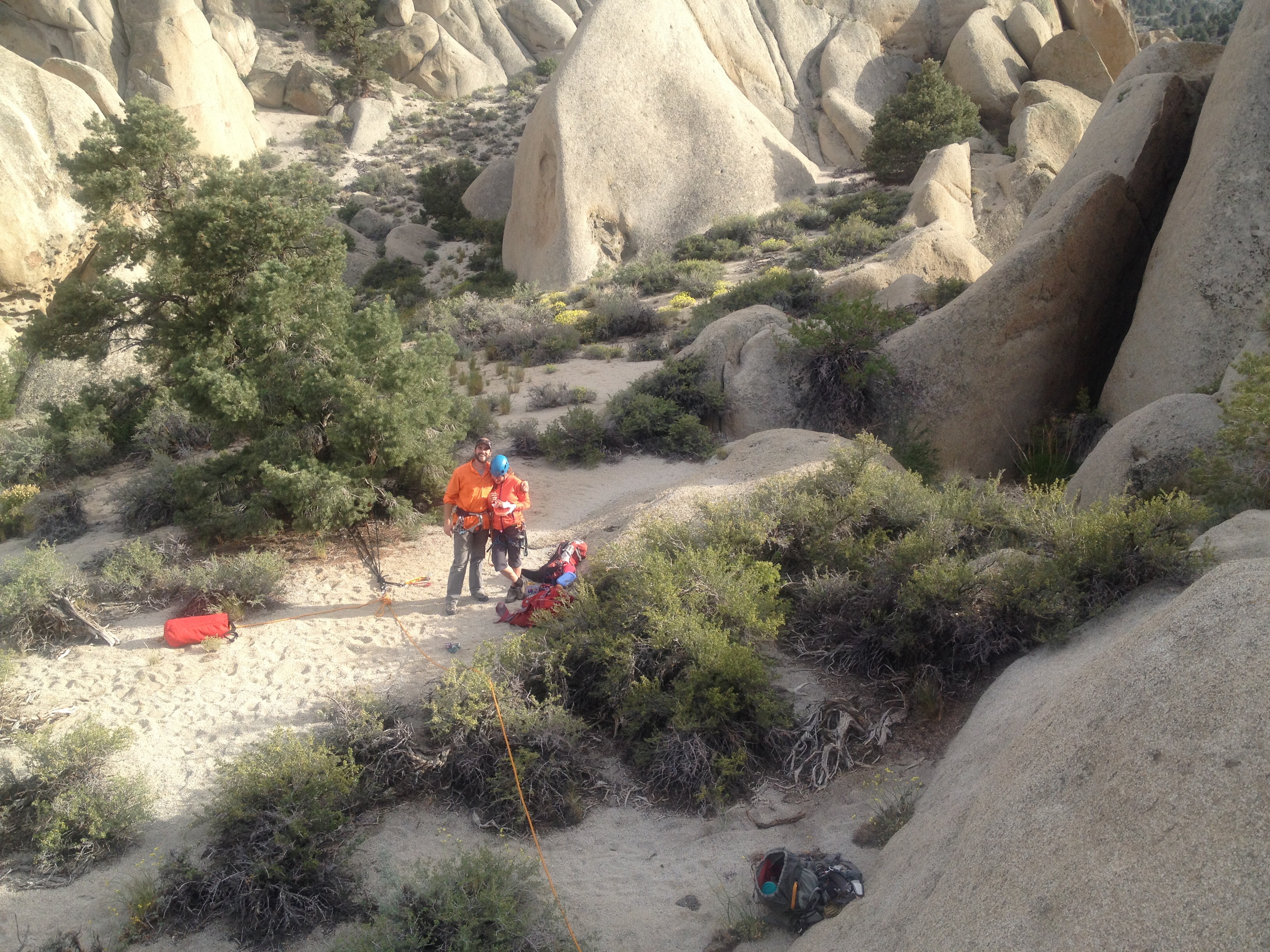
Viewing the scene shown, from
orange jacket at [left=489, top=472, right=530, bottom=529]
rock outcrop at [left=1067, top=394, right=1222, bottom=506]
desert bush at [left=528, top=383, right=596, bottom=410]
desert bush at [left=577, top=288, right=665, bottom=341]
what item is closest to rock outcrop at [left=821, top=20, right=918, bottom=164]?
desert bush at [left=577, top=288, right=665, bottom=341]

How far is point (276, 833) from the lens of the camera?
14.9 ft

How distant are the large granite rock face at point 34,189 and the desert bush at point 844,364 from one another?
14878mm

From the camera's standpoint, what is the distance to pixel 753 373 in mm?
11188

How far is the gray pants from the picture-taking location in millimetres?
7492

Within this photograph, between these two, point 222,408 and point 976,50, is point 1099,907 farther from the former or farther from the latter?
point 976,50

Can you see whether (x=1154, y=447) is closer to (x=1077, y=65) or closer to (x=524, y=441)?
(x=524, y=441)

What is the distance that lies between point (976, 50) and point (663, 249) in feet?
43.1

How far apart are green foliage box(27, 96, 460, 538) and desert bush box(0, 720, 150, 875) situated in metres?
3.53

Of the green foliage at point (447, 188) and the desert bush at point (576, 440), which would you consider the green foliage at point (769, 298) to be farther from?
the green foliage at point (447, 188)

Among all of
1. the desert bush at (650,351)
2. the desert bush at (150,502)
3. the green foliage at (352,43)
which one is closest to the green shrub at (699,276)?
the desert bush at (650,351)

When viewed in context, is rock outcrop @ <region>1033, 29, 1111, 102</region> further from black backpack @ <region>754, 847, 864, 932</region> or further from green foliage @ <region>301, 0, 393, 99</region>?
green foliage @ <region>301, 0, 393, 99</region>

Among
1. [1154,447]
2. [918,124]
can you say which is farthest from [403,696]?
[918,124]

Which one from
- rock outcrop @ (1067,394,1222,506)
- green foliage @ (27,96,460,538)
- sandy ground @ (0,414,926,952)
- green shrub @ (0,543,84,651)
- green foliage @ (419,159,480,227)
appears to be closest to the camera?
sandy ground @ (0,414,926,952)

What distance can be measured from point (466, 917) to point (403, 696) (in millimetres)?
2327
